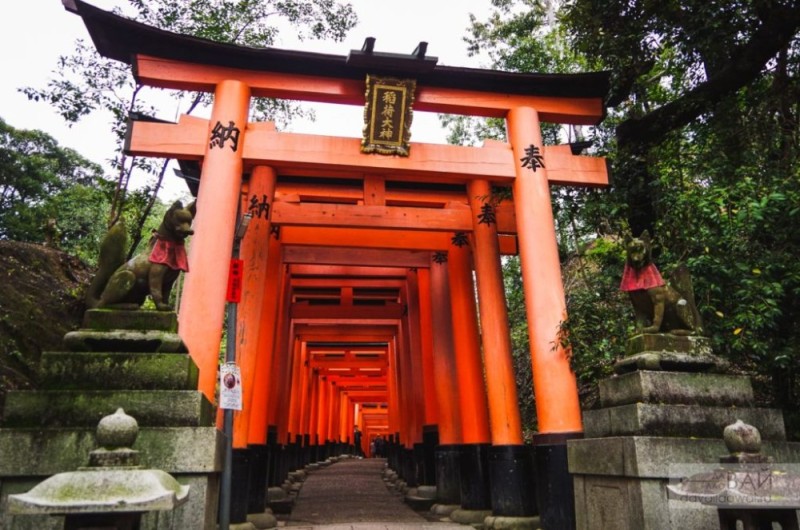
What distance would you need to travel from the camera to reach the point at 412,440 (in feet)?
46.4

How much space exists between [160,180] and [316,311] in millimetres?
5946

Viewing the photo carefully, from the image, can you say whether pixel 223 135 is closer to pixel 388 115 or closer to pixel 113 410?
pixel 388 115

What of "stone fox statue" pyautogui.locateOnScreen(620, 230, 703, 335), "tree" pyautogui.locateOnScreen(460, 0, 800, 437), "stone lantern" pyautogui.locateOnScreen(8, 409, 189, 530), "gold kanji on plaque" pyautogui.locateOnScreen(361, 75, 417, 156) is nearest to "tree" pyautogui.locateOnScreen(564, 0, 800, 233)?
"tree" pyautogui.locateOnScreen(460, 0, 800, 437)

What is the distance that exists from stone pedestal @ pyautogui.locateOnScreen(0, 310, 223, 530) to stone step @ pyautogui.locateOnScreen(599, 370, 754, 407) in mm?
3785

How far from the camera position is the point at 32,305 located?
1090 cm

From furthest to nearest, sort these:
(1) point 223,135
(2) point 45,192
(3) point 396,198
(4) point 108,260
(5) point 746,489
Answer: (2) point 45,192 < (3) point 396,198 < (1) point 223,135 < (4) point 108,260 < (5) point 746,489

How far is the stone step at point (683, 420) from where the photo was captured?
4.95m

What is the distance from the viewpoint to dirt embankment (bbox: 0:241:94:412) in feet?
31.6

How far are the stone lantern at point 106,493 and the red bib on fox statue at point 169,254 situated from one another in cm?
217

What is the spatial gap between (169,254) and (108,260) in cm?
52

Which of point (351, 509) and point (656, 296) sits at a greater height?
point (656, 296)

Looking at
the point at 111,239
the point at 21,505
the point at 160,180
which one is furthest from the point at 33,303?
the point at 21,505

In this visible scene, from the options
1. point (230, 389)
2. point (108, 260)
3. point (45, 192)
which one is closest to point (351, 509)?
point (230, 389)

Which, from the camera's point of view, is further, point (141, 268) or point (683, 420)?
point (683, 420)
